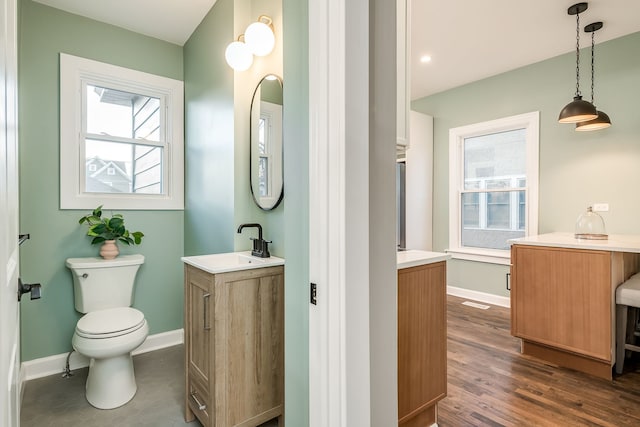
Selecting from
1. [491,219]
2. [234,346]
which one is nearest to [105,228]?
[234,346]

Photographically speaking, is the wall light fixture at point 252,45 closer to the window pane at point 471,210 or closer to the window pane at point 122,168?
the window pane at point 122,168

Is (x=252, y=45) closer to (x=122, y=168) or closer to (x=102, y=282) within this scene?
(x=122, y=168)

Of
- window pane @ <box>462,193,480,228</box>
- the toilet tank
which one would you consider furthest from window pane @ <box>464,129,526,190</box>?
the toilet tank

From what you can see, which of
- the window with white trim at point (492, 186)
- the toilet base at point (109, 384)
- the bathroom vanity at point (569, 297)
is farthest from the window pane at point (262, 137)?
the window with white trim at point (492, 186)

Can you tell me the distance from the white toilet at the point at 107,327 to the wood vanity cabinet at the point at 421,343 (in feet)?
5.08

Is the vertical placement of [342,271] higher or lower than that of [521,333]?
higher

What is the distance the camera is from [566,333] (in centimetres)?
234

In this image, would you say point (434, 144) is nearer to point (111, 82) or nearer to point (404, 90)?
point (404, 90)

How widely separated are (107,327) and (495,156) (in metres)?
4.19

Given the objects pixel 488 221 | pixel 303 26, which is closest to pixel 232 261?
pixel 303 26

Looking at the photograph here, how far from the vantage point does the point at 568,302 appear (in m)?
2.32

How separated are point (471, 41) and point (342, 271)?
3.06 m

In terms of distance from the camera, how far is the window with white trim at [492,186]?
11.8 feet

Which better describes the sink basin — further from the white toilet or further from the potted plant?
the potted plant
